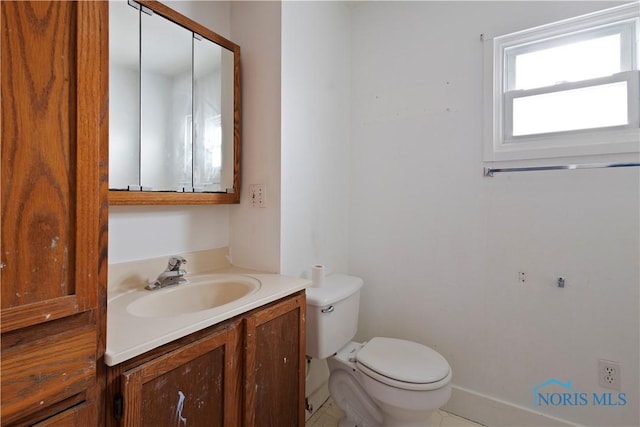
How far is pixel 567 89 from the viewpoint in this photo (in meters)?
1.45

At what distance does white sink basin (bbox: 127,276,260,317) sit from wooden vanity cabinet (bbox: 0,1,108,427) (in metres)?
0.46

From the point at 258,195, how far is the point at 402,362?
1.04 metres

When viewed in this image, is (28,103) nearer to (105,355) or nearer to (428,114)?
(105,355)

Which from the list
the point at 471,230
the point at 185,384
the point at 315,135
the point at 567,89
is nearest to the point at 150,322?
the point at 185,384

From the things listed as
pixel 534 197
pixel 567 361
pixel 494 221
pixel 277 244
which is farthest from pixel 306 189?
pixel 567 361

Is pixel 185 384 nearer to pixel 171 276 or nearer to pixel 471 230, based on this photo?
pixel 171 276

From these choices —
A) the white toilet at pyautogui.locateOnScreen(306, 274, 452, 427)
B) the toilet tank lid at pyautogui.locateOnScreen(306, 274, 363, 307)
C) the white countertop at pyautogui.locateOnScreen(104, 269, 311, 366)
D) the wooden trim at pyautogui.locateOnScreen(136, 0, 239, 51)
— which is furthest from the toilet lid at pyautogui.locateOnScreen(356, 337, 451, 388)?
the wooden trim at pyautogui.locateOnScreen(136, 0, 239, 51)

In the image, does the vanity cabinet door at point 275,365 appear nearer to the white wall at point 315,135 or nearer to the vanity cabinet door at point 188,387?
the vanity cabinet door at point 188,387

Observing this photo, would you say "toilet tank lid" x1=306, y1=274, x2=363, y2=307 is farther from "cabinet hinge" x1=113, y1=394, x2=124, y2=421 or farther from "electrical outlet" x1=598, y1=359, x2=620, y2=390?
"electrical outlet" x1=598, y1=359, x2=620, y2=390

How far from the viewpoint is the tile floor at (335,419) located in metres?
1.56

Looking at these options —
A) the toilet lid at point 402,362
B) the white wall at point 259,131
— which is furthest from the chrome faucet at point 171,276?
the toilet lid at point 402,362

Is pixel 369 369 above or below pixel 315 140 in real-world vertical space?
below

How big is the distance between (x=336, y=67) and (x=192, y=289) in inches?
58.8

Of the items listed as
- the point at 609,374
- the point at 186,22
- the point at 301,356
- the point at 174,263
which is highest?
the point at 186,22
